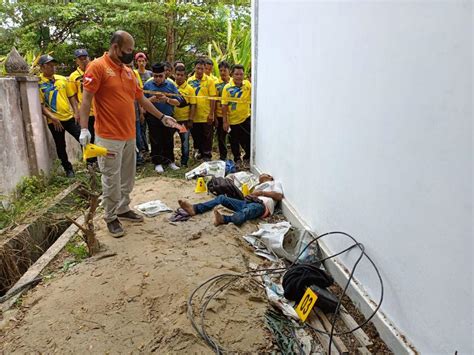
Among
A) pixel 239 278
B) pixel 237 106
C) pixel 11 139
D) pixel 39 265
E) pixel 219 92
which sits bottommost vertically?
pixel 39 265

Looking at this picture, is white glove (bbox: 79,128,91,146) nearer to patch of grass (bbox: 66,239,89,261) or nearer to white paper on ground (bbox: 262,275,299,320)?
patch of grass (bbox: 66,239,89,261)

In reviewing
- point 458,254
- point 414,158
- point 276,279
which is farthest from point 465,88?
point 276,279

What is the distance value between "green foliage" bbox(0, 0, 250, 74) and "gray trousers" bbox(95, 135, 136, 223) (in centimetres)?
520

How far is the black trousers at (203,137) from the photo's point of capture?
6.87 meters

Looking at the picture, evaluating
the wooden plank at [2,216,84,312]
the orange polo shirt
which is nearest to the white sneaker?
the wooden plank at [2,216,84,312]

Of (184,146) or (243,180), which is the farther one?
(184,146)

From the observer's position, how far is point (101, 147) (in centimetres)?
366

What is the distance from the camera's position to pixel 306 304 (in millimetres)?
2693

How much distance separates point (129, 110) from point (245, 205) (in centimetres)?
173

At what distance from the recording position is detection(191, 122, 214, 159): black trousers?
6.87 m

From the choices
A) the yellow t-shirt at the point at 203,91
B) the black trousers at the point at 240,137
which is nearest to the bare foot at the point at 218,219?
the black trousers at the point at 240,137

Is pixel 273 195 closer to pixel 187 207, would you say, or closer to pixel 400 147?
pixel 187 207

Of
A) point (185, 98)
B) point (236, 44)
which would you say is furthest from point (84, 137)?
point (236, 44)

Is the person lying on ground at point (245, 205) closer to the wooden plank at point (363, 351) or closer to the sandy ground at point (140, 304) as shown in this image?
the sandy ground at point (140, 304)
